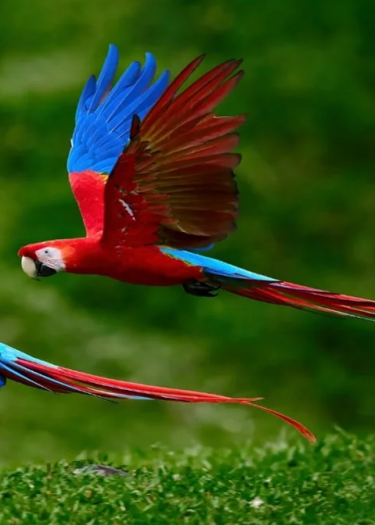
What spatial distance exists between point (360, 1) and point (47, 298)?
8.41 feet

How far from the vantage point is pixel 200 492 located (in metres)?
3.48

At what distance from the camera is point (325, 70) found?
712cm

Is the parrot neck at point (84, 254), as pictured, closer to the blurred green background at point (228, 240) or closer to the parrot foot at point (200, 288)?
the parrot foot at point (200, 288)

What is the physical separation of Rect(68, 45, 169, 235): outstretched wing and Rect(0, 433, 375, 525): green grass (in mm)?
835

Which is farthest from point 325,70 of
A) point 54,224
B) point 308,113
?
point 54,224

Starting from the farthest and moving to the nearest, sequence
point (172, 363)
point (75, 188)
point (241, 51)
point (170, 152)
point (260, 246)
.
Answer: point (241, 51) < point (260, 246) < point (172, 363) < point (75, 188) < point (170, 152)

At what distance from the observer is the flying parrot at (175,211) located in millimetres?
2809

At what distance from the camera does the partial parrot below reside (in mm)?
2914

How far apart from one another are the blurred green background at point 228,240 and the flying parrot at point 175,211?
2.87m

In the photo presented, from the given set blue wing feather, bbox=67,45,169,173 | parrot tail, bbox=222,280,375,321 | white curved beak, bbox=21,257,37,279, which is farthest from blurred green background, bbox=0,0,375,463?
white curved beak, bbox=21,257,37,279

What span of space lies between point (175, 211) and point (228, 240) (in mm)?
3808

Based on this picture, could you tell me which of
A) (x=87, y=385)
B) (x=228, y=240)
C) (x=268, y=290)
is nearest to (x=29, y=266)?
(x=87, y=385)

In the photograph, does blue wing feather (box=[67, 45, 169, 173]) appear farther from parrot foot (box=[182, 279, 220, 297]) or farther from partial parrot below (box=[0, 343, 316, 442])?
partial parrot below (box=[0, 343, 316, 442])

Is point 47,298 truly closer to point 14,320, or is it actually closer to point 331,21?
point 14,320
